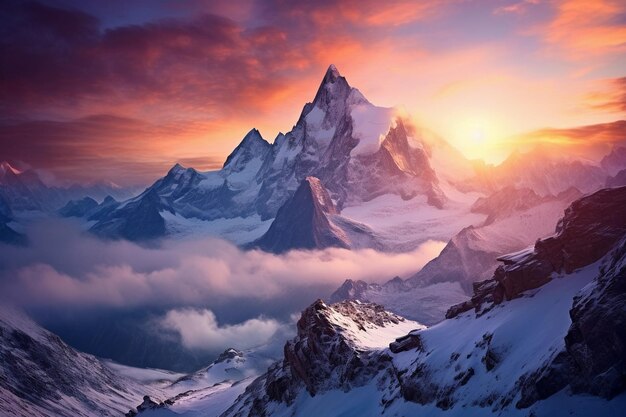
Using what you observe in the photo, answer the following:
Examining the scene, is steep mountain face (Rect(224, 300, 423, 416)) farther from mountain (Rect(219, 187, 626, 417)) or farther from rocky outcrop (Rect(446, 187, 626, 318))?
rocky outcrop (Rect(446, 187, 626, 318))

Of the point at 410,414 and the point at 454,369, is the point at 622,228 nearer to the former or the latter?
the point at 454,369

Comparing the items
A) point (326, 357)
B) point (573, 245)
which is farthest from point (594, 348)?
point (326, 357)

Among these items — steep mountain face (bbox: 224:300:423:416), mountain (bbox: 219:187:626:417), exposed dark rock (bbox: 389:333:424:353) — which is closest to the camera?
mountain (bbox: 219:187:626:417)

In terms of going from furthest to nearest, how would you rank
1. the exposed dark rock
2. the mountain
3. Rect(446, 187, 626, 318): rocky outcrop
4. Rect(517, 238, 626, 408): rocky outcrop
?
the exposed dark rock
Rect(446, 187, 626, 318): rocky outcrop
the mountain
Rect(517, 238, 626, 408): rocky outcrop

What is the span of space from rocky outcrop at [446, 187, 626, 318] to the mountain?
177 mm

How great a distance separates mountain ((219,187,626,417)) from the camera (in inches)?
3086

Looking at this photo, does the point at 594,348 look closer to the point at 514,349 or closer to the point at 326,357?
the point at 514,349

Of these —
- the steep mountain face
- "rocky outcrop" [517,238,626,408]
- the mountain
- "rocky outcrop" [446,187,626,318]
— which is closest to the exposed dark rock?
the mountain

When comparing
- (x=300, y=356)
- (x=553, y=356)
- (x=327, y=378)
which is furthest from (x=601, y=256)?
(x=300, y=356)

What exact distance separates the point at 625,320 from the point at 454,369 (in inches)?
1484

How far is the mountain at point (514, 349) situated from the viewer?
257ft

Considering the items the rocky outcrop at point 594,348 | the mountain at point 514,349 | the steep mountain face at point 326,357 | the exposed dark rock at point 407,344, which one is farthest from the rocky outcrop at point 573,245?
the steep mountain face at point 326,357

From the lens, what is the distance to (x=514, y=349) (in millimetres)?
95750

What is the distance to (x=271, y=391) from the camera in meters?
176
